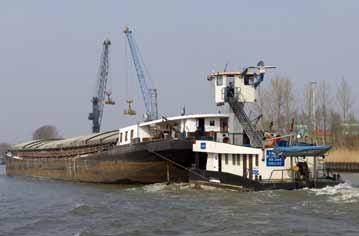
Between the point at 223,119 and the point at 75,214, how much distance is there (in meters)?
13.2

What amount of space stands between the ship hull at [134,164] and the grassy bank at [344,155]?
92.8ft

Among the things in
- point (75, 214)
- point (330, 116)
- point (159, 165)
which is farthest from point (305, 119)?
point (75, 214)

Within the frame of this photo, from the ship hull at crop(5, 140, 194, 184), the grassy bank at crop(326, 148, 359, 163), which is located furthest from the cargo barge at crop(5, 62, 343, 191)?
the grassy bank at crop(326, 148, 359, 163)

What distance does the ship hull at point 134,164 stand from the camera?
1372 inches

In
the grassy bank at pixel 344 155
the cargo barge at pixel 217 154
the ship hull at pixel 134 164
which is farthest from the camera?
the grassy bank at pixel 344 155

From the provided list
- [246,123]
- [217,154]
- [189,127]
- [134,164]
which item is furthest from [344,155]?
[217,154]

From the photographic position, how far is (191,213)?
73.2 feet

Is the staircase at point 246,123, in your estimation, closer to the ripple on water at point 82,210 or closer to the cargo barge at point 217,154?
the cargo barge at point 217,154

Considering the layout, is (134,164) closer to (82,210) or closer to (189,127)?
(189,127)

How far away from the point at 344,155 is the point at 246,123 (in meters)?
32.5

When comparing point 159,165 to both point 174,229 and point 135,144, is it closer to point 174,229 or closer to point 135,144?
point 135,144

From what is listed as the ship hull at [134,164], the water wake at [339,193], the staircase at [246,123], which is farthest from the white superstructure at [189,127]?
the water wake at [339,193]

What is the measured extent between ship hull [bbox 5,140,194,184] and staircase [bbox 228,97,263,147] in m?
3.23

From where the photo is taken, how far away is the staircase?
101 ft
